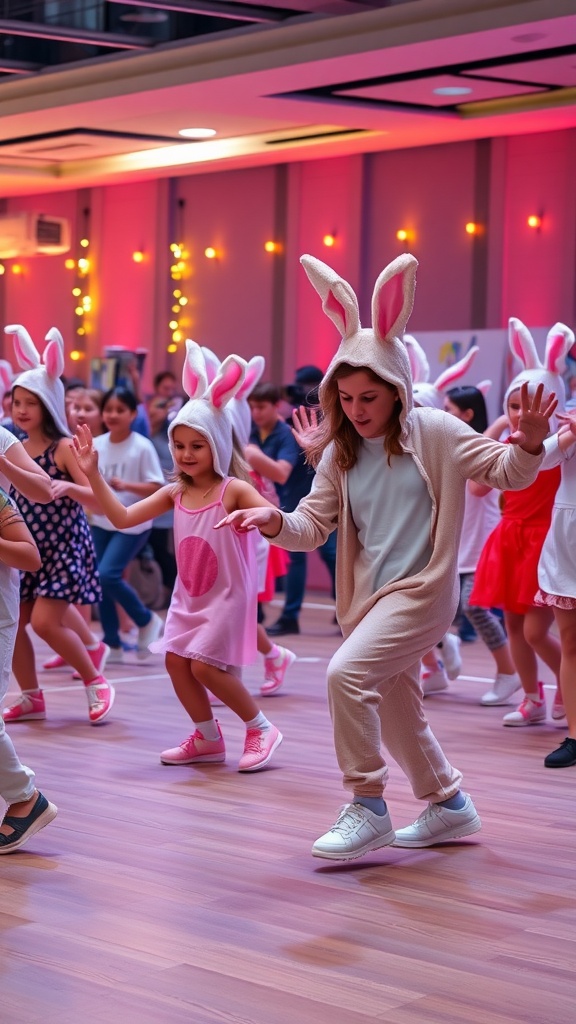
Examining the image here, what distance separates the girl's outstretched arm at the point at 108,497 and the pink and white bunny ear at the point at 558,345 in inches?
62.0

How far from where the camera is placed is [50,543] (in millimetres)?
5941

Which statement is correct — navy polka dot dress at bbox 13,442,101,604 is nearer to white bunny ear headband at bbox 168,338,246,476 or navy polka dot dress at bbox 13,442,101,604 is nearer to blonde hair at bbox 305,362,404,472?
white bunny ear headband at bbox 168,338,246,476

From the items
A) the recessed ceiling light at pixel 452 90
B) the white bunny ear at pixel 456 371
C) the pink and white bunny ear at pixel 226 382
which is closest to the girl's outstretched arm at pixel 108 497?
the pink and white bunny ear at pixel 226 382

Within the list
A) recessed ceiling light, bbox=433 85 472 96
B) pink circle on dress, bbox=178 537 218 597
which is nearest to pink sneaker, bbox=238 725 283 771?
pink circle on dress, bbox=178 537 218 597

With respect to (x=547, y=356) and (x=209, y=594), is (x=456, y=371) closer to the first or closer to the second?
(x=547, y=356)

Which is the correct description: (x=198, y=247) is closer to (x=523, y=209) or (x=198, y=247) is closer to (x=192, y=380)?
(x=523, y=209)

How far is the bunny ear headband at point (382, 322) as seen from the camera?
3.77 meters

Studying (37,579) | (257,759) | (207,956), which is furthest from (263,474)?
(207,956)

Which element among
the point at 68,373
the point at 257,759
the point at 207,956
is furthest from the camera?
the point at 68,373

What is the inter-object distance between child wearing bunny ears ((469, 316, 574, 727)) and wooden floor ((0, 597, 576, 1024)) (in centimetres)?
52

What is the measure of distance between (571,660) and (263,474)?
2.54 m

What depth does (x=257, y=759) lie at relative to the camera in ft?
16.5

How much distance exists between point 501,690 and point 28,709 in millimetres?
2100

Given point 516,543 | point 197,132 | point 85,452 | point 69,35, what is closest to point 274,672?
point 516,543
